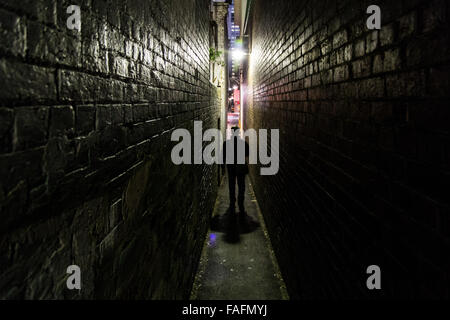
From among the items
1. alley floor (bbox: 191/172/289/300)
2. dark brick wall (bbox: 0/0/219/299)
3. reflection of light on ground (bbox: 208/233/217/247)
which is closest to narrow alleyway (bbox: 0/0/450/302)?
dark brick wall (bbox: 0/0/219/299)

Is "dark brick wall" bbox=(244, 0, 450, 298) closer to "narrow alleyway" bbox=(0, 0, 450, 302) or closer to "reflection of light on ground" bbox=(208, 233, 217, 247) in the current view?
"narrow alleyway" bbox=(0, 0, 450, 302)

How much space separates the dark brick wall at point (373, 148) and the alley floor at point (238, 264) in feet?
3.67

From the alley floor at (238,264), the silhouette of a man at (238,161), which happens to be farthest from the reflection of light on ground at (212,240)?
the silhouette of a man at (238,161)

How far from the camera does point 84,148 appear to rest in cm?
116

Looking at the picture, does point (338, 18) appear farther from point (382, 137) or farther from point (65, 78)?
point (65, 78)

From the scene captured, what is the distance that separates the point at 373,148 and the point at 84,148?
145cm

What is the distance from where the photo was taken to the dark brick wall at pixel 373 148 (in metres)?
1.06

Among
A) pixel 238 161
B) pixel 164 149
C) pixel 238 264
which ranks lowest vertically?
pixel 238 264

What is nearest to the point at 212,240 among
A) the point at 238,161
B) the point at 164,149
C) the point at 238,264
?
the point at 238,264

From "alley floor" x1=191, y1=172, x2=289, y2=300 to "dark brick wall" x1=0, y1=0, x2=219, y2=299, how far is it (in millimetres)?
1839

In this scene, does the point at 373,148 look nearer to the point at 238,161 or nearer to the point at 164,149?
the point at 164,149

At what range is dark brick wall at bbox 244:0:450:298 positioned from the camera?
41.8 inches

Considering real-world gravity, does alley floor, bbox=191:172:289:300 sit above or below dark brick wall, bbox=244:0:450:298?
below

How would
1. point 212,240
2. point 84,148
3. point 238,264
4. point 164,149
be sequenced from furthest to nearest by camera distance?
point 212,240 → point 238,264 → point 164,149 → point 84,148
